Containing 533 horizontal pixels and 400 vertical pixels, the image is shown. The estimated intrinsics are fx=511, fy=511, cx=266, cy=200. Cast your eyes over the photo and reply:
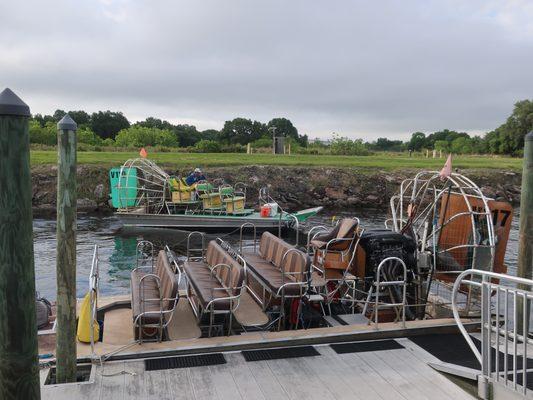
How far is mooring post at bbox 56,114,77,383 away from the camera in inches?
222

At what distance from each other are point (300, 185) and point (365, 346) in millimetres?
33435

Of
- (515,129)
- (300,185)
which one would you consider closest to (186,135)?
(515,129)

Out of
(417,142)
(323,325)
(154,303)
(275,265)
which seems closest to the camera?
(154,303)

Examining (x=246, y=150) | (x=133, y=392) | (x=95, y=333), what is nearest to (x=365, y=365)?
(x=133, y=392)

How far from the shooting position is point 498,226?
9.23 meters

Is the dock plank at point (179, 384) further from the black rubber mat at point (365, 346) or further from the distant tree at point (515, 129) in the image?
the distant tree at point (515, 129)

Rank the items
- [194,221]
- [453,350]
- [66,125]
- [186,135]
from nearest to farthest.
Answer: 1. [66,125]
2. [453,350]
3. [194,221]
4. [186,135]

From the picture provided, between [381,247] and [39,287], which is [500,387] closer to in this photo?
[381,247]

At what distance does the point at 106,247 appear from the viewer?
2302 centimetres

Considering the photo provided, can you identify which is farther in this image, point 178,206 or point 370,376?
point 178,206

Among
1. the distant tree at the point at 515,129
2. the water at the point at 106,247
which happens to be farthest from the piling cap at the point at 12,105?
the distant tree at the point at 515,129

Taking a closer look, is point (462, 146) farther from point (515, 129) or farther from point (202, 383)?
point (202, 383)

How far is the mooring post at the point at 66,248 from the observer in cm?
563

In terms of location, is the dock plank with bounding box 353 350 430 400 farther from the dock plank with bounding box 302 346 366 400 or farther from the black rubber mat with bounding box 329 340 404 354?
the dock plank with bounding box 302 346 366 400
